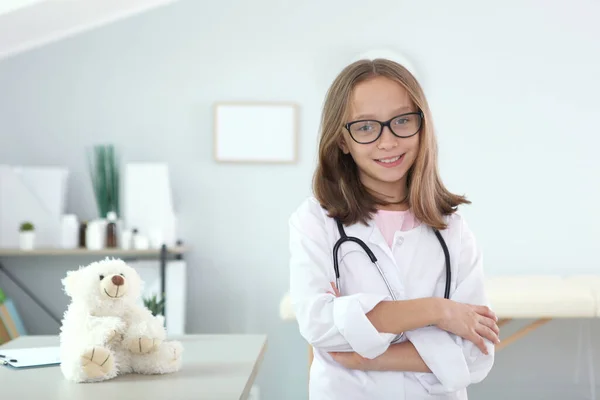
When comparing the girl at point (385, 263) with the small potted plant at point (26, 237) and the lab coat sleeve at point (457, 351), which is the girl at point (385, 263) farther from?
the small potted plant at point (26, 237)

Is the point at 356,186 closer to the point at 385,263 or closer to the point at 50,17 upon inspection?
the point at 385,263

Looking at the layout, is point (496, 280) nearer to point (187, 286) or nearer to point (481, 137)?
point (481, 137)

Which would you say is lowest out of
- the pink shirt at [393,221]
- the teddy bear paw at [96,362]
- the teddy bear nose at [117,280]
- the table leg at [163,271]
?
the table leg at [163,271]

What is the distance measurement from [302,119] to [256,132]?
23cm

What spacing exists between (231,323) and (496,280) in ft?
4.17

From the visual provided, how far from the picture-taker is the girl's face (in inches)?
48.4

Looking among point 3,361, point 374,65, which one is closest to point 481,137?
point 374,65

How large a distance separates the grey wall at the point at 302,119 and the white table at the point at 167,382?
1.96 meters

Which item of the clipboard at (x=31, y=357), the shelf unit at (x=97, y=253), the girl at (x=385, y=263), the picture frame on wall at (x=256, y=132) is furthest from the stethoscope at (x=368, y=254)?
the picture frame on wall at (x=256, y=132)

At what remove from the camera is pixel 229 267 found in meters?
3.48

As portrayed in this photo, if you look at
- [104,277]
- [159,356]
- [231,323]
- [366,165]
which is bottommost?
[231,323]

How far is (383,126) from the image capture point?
122 cm

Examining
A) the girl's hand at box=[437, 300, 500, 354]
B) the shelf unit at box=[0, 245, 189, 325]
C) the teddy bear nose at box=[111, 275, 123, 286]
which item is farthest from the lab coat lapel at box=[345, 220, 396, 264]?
the shelf unit at box=[0, 245, 189, 325]

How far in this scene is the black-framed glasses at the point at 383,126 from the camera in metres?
1.23
